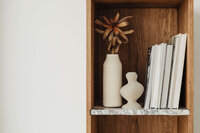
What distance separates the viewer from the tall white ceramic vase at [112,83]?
1.22 metres

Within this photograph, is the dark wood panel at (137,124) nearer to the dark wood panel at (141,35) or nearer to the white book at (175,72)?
the dark wood panel at (141,35)

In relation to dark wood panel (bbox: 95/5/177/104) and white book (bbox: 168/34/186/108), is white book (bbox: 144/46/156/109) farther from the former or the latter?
dark wood panel (bbox: 95/5/177/104)

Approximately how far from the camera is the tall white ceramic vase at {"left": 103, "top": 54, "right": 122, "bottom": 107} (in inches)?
48.2

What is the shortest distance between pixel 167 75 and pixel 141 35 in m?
0.34

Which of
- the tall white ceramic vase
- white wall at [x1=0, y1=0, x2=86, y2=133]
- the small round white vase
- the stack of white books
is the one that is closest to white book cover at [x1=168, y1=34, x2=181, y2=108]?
the stack of white books

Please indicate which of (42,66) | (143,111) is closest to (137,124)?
(143,111)

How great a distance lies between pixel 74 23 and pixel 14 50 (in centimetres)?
39

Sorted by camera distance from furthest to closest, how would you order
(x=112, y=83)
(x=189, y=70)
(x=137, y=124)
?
(x=137, y=124)
(x=112, y=83)
(x=189, y=70)

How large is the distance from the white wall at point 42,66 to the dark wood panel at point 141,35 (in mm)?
120

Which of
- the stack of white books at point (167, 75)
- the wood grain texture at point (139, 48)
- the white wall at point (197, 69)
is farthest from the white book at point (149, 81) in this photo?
the white wall at point (197, 69)

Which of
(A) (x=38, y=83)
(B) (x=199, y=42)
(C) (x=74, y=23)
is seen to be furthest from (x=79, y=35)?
(B) (x=199, y=42)

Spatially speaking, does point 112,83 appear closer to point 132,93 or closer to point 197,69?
point 132,93

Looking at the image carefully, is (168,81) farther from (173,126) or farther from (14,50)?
(14,50)

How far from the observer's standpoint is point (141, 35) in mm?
1419
